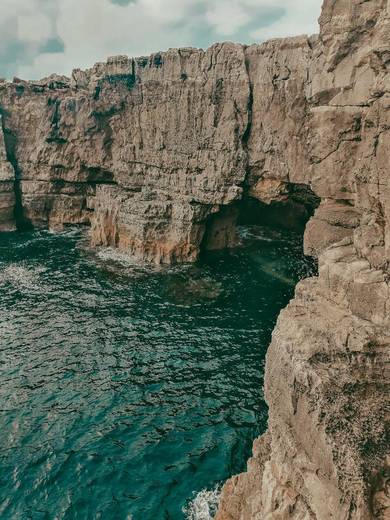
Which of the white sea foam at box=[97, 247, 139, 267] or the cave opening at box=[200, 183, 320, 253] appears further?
the white sea foam at box=[97, 247, 139, 267]

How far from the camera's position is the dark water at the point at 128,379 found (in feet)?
78.3

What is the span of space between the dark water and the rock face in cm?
595

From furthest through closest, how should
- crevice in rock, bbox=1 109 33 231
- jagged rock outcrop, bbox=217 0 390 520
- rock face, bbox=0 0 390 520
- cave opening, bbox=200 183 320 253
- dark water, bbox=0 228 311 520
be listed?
crevice in rock, bbox=1 109 33 231 → cave opening, bbox=200 183 320 253 → dark water, bbox=0 228 311 520 → rock face, bbox=0 0 390 520 → jagged rock outcrop, bbox=217 0 390 520

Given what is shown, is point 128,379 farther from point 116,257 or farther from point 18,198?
point 18,198

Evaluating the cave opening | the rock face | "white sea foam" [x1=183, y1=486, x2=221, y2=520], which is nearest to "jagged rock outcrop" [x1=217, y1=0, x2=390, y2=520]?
the rock face

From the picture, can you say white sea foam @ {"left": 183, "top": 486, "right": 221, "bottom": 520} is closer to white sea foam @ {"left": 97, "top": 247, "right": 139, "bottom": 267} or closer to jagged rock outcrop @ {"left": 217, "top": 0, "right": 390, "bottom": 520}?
jagged rock outcrop @ {"left": 217, "top": 0, "right": 390, "bottom": 520}

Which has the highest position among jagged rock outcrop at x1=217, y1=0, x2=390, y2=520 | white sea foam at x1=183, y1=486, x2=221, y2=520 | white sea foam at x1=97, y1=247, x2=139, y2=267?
jagged rock outcrop at x1=217, y1=0, x2=390, y2=520

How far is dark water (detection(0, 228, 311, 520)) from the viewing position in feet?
78.3

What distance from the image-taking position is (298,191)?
54.9 meters

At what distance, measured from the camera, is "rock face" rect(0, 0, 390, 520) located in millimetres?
13938

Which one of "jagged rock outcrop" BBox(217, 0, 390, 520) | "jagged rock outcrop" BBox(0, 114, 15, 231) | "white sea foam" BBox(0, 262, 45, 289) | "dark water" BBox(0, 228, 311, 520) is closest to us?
"jagged rock outcrop" BBox(217, 0, 390, 520)

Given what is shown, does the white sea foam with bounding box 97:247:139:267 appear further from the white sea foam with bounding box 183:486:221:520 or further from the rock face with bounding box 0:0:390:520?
the white sea foam with bounding box 183:486:221:520

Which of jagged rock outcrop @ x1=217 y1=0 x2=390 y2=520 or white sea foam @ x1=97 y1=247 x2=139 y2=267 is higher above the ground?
jagged rock outcrop @ x1=217 y1=0 x2=390 y2=520

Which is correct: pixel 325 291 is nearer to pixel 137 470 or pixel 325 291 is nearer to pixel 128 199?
pixel 137 470
